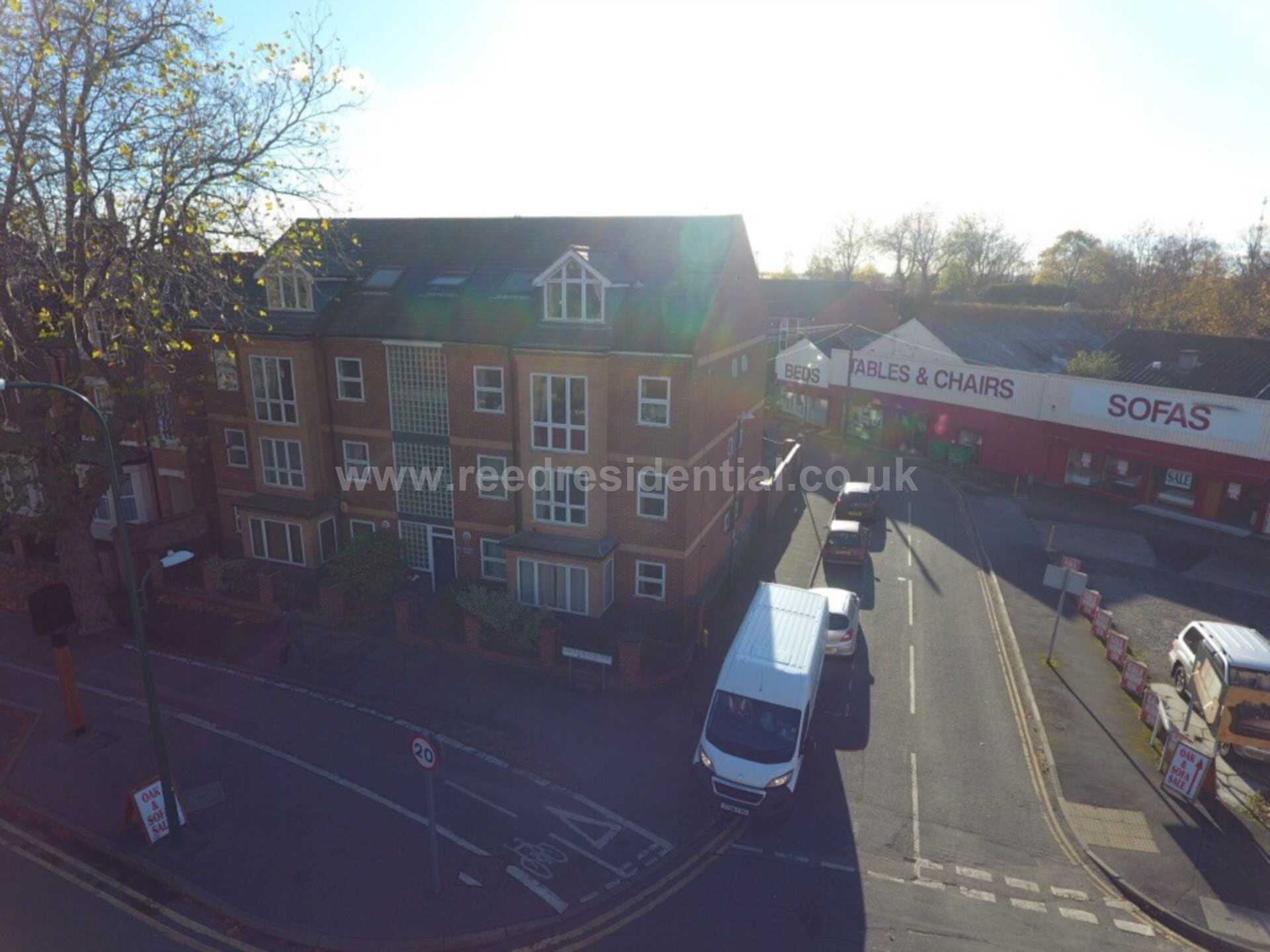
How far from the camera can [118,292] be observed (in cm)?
1827

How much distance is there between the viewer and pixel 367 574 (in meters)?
21.8

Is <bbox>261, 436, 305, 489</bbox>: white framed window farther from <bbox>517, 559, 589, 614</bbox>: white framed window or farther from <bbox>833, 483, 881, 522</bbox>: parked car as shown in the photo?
<bbox>833, 483, 881, 522</bbox>: parked car

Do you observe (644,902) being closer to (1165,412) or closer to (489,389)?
(489,389)

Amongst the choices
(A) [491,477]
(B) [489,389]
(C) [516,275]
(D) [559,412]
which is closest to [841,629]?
(D) [559,412]

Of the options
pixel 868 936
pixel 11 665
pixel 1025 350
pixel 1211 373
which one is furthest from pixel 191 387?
pixel 1025 350

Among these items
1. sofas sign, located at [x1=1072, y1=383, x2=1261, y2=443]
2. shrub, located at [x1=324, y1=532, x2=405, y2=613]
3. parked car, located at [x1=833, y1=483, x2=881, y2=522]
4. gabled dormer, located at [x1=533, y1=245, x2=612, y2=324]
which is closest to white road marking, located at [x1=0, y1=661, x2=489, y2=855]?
shrub, located at [x1=324, y1=532, x2=405, y2=613]

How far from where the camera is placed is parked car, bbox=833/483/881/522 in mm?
30438

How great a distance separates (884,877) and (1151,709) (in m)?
8.55

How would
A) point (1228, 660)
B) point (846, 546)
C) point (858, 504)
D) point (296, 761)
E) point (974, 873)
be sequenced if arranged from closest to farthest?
point (974, 873) → point (296, 761) → point (1228, 660) → point (846, 546) → point (858, 504)

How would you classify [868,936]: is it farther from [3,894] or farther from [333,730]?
[3,894]

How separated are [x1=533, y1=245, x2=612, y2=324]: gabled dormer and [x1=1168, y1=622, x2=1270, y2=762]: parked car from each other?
55.4ft

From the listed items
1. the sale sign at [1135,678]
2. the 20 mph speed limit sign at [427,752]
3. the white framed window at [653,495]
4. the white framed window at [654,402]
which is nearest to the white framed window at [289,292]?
the white framed window at [654,402]

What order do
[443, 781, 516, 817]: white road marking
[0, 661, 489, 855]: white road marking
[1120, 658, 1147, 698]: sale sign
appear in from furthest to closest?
1. [1120, 658, 1147, 698]: sale sign
2. [443, 781, 516, 817]: white road marking
3. [0, 661, 489, 855]: white road marking

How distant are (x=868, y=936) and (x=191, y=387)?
84.3 ft
